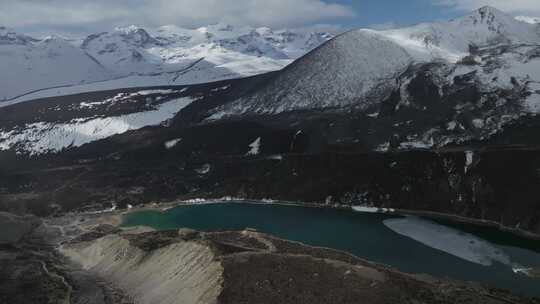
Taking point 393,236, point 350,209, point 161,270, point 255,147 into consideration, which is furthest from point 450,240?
point 255,147

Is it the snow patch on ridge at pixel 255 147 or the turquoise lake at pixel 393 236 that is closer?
the turquoise lake at pixel 393 236

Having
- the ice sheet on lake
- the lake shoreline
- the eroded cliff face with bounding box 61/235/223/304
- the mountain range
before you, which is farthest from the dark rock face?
the eroded cliff face with bounding box 61/235/223/304

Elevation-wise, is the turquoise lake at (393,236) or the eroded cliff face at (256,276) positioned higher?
the eroded cliff face at (256,276)

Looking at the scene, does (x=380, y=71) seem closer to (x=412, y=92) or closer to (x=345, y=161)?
(x=412, y=92)

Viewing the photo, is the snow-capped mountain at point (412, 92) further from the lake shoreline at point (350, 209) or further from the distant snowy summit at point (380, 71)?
the lake shoreline at point (350, 209)

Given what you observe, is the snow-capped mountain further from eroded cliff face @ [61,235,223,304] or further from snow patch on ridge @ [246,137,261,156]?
eroded cliff face @ [61,235,223,304]

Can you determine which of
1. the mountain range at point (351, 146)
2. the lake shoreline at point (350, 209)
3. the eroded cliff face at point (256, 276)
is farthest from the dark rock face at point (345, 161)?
the eroded cliff face at point (256, 276)

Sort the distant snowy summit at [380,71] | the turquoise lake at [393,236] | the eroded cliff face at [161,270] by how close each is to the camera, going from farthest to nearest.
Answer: the distant snowy summit at [380,71] → the turquoise lake at [393,236] → the eroded cliff face at [161,270]

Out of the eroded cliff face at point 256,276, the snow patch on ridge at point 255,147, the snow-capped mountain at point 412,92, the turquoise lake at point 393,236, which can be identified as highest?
the snow-capped mountain at point 412,92

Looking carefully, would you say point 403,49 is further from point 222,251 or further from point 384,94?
point 222,251
